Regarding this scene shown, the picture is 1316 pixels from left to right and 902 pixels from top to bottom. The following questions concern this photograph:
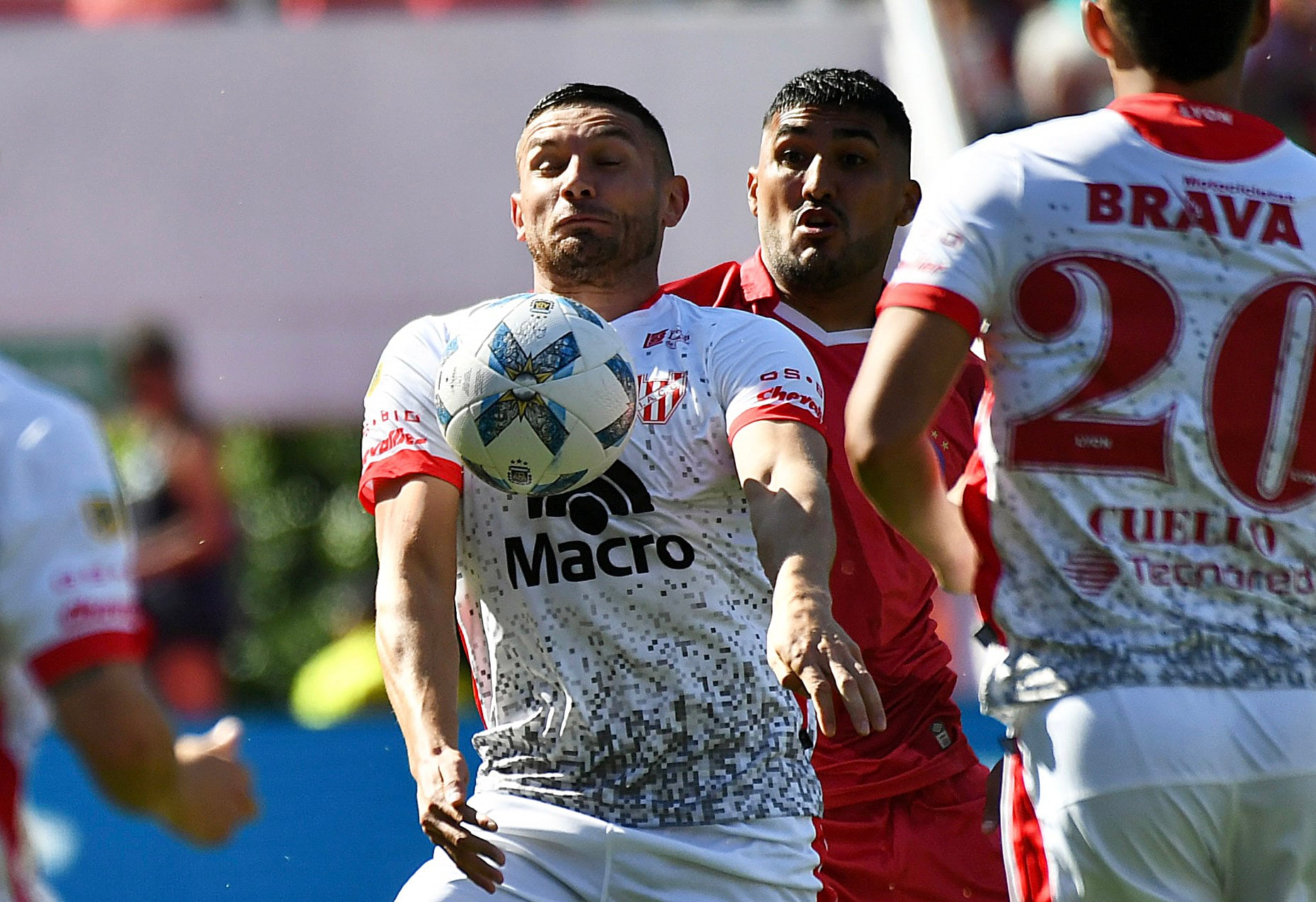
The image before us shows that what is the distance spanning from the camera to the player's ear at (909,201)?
17.9 ft

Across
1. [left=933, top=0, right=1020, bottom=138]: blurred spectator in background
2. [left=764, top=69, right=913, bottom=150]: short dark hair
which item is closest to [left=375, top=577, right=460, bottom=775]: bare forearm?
[left=764, top=69, right=913, bottom=150]: short dark hair

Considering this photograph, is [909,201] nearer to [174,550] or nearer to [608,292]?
[608,292]

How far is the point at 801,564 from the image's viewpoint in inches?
142

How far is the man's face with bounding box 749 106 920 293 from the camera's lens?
521 centimetres

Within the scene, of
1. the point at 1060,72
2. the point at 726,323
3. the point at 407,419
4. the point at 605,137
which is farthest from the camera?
the point at 1060,72

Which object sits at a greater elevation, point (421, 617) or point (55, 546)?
point (55, 546)

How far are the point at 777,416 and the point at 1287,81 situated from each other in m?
7.73

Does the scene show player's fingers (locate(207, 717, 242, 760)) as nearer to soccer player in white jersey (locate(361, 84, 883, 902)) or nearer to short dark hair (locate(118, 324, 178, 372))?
soccer player in white jersey (locate(361, 84, 883, 902))

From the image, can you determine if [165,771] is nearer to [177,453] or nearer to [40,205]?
[177,453]

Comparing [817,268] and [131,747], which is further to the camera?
[817,268]

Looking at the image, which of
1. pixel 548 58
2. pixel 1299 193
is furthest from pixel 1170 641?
pixel 548 58

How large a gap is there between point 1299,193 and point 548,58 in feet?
26.8

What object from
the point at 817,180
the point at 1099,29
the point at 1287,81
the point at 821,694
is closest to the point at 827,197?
the point at 817,180

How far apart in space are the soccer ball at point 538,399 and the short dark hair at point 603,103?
0.72 m
